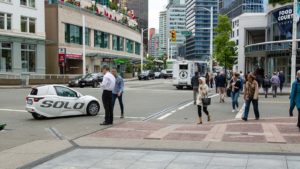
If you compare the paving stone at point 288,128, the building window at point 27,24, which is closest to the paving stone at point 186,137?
the paving stone at point 288,128

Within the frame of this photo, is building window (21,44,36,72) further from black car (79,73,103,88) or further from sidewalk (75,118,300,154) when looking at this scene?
sidewalk (75,118,300,154)

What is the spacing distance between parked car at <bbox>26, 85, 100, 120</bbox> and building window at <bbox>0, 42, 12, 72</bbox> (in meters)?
34.5

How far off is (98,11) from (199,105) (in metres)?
62.5

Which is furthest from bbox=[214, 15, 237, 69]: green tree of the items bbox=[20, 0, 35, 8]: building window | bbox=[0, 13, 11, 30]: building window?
bbox=[0, 13, 11, 30]: building window

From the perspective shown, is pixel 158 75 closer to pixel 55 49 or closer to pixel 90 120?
pixel 55 49

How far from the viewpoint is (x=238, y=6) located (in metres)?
124

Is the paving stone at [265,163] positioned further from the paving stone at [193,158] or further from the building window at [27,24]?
the building window at [27,24]

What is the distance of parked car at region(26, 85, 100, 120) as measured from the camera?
55.5ft

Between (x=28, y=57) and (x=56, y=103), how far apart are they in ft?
127

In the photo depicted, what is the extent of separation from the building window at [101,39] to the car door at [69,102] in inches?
2226

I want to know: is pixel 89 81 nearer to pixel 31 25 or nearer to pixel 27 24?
pixel 27 24

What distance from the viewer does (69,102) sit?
58.1 ft

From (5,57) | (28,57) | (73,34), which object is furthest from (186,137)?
(73,34)

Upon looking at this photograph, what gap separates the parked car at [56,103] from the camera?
16906mm
